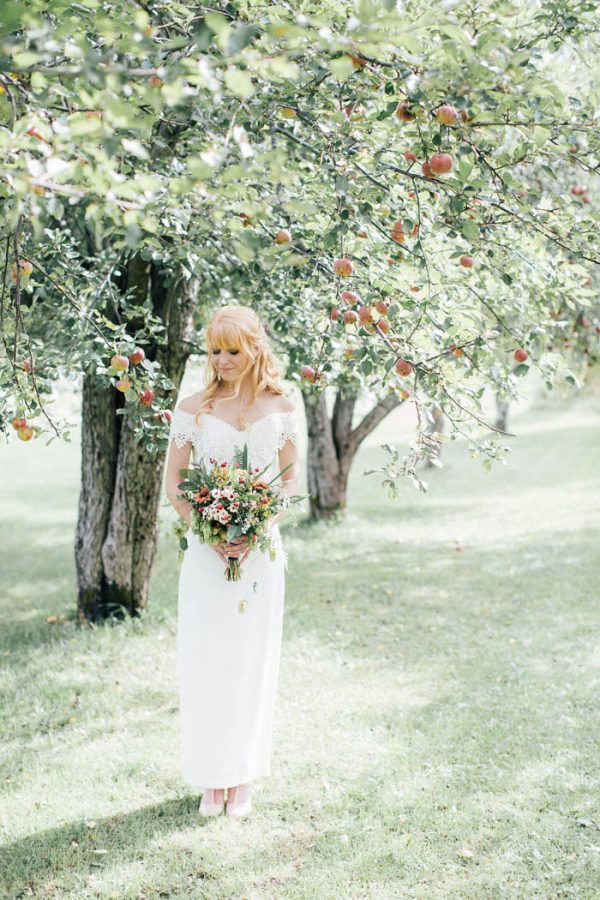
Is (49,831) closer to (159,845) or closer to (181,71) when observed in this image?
(159,845)

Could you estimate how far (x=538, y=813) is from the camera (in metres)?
3.93

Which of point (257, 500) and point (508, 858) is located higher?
point (257, 500)

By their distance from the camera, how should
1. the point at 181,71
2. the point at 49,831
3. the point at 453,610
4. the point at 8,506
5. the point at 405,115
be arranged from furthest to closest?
the point at 8,506
the point at 453,610
the point at 49,831
the point at 405,115
the point at 181,71

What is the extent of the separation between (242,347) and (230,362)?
99 mm

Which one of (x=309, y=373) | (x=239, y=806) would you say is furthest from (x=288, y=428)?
(x=239, y=806)

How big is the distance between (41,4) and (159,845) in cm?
329

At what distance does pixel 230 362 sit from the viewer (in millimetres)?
3867

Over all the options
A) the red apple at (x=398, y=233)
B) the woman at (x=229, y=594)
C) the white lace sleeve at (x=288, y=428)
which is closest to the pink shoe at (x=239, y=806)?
the woman at (x=229, y=594)

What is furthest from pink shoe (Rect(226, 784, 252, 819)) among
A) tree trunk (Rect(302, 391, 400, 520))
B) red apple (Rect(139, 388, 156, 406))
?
tree trunk (Rect(302, 391, 400, 520))

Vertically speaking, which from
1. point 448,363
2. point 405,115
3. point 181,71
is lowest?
point 448,363

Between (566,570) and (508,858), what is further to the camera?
(566,570)

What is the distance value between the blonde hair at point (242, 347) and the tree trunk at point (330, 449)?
6178 mm

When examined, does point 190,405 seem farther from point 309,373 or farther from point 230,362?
point 309,373

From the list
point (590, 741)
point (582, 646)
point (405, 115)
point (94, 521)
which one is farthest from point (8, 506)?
point (405, 115)
